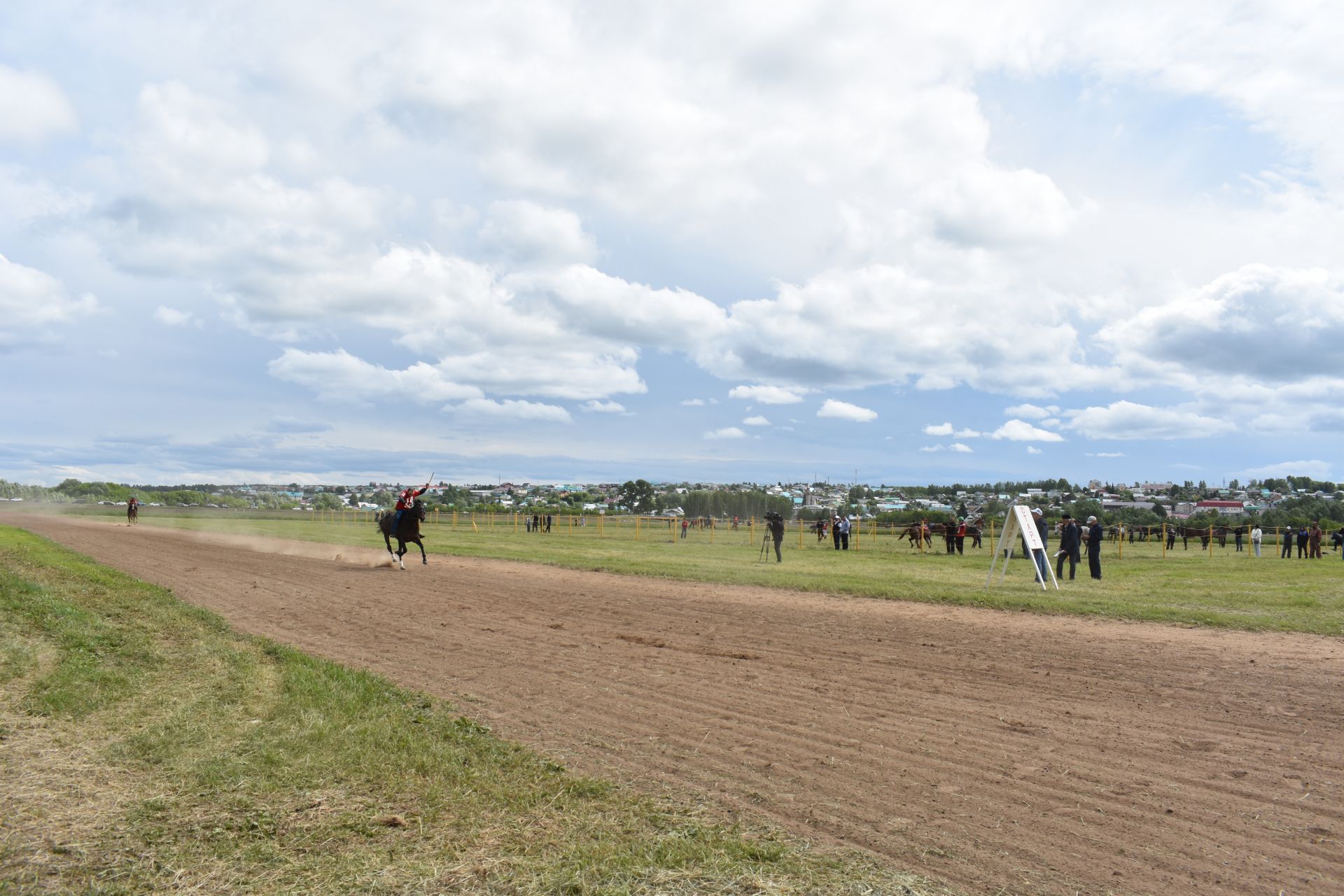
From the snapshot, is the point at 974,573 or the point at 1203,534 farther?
the point at 1203,534

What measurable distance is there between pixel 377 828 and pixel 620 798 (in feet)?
5.31

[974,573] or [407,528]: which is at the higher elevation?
[407,528]

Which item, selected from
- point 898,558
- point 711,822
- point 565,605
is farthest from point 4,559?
point 898,558

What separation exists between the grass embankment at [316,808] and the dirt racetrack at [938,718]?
25.1 inches

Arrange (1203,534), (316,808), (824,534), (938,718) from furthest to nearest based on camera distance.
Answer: (824,534)
(1203,534)
(938,718)
(316,808)

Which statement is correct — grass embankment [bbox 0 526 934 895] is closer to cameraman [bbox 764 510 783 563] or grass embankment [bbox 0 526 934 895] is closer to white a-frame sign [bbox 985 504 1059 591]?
white a-frame sign [bbox 985 504 1059 591]

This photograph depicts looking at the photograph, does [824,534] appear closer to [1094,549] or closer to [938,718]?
[1094,549]

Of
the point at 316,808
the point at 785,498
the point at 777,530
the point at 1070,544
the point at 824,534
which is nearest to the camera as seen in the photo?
the point at 316,808

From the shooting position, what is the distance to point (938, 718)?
26.8 feet

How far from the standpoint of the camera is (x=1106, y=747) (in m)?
7.33

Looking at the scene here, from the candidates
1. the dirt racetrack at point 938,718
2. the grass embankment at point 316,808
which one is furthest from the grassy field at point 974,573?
the grass embankment at point 316,808

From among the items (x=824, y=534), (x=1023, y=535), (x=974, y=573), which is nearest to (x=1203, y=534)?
(x=824, y=534)

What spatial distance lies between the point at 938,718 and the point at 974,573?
18.2m

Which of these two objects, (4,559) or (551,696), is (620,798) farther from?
(4,559)
